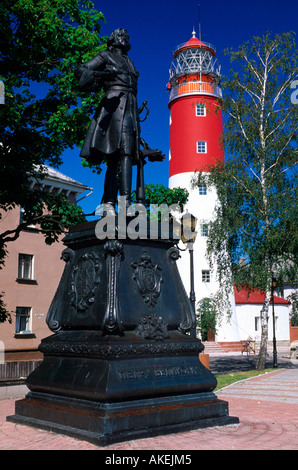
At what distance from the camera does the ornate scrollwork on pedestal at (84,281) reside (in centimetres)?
629

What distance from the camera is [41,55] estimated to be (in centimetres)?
1562

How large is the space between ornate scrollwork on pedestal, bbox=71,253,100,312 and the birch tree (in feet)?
48.3

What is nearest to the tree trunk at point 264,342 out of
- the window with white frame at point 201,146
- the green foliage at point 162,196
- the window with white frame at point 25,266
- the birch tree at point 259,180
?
the birch tree at point 259,180

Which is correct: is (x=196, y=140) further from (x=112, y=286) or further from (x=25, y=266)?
(x=112, y=286)

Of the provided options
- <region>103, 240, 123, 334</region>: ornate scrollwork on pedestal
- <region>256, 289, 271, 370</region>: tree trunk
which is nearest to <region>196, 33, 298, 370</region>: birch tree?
<region>256, 289, 271, 370</region>: tree trunk

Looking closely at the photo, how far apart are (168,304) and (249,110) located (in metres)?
17.9

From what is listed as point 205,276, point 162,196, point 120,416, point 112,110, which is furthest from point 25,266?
point 120,416

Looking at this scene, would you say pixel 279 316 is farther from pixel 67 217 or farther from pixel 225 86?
pixel 67 217

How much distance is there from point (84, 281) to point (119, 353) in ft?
4.17

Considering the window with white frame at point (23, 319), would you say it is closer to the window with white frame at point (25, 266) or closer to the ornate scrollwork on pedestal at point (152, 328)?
the window with white frame at point (25, 266)

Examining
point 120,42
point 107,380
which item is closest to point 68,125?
point 120,42

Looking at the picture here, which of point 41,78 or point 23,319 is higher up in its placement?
point 41,78

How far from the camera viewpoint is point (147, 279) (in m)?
6.39

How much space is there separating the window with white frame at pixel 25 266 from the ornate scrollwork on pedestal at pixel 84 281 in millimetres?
25457
